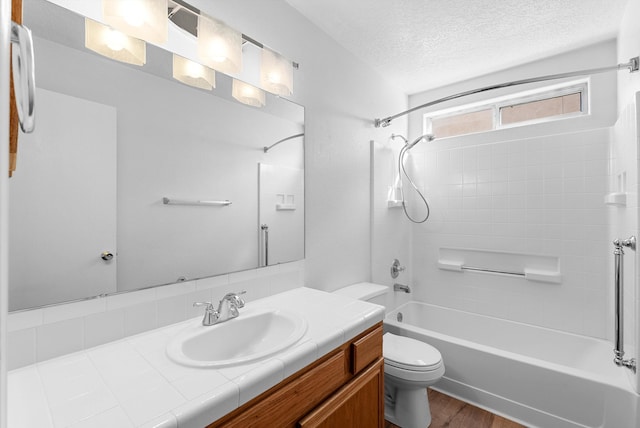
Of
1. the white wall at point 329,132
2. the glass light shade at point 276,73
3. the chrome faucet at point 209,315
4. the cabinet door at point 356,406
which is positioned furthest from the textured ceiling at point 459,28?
the cabinet door at point 356,406

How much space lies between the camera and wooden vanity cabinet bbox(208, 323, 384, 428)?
851 millimetres

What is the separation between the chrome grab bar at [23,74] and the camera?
464 millimetres

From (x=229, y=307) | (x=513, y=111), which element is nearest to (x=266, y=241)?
(x=229, y=307)

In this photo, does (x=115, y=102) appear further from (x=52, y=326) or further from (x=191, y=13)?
(x=52, y=326)

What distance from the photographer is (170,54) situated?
1.18 metres

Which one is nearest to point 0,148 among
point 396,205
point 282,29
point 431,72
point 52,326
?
point 52,326

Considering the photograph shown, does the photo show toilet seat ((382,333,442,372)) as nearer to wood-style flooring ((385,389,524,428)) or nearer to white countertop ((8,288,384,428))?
wood-style flooring ((385,389,524,428))

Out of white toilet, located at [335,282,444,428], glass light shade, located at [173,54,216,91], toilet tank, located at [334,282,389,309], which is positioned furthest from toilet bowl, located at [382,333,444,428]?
glass light shade, located at [173,54,216,91]

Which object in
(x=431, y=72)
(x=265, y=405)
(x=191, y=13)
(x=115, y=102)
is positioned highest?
(x=431, y=72)

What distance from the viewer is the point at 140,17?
1071mm

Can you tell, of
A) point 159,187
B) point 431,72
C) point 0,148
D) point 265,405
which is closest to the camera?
point 0,148

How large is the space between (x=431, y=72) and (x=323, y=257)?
1845 millimetres

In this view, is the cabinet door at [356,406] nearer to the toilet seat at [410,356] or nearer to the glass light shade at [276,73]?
the toilet seat at [410,356]

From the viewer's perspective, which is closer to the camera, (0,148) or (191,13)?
(0,148)
